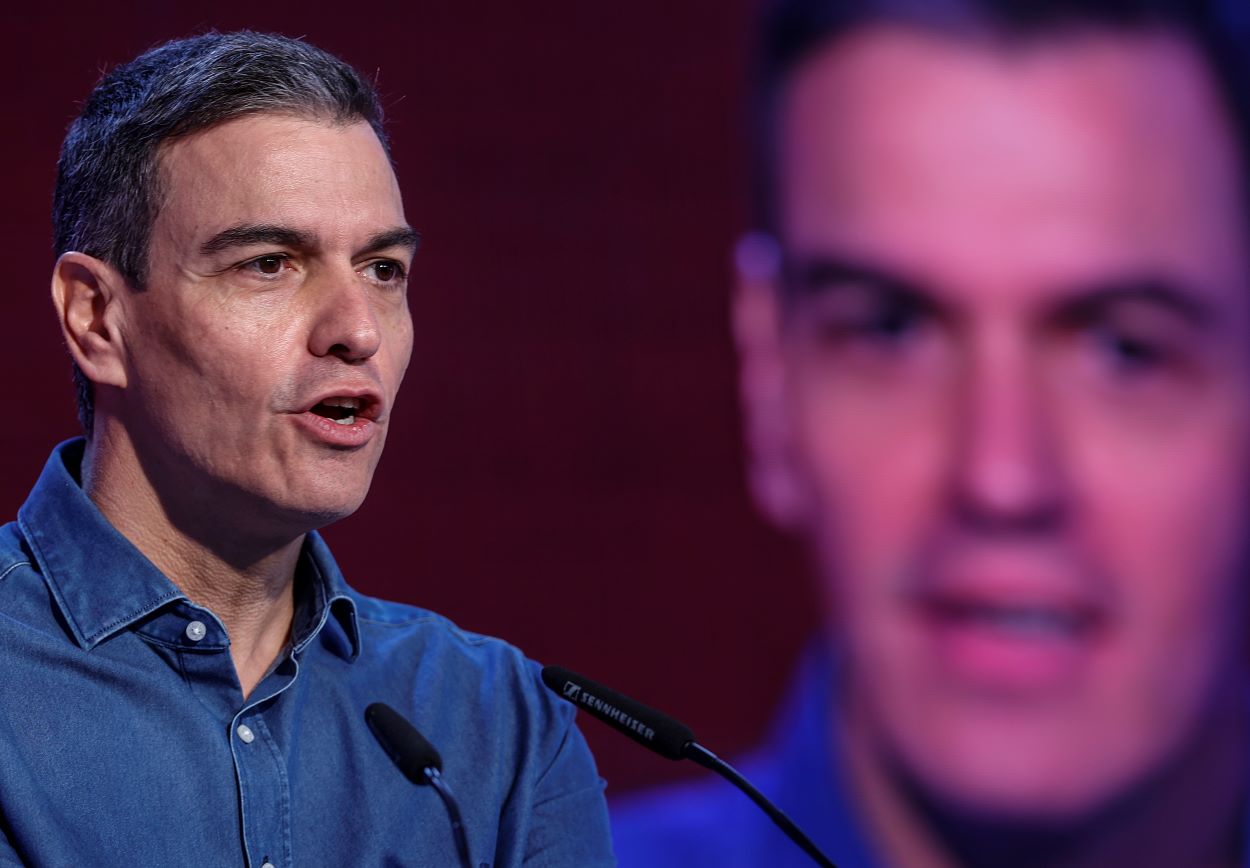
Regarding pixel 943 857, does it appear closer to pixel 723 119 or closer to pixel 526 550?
pixel 526 550

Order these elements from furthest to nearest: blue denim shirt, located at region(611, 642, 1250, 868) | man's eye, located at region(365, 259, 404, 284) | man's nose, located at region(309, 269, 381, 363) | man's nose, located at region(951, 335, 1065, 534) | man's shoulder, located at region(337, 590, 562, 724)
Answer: blue denim shirt, located at region(611, 642, 1250, 868) < man's nose, located at region(951, 335, 1065, 534) < man's shoulder, located at region(337, 590, 562, 724) < man's eye, located at region(365, 259, 404, 284) < man's nose, located at region(309, 269, 381, 363)

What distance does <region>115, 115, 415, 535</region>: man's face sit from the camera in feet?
4.86

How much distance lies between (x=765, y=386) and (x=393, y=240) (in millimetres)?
1126

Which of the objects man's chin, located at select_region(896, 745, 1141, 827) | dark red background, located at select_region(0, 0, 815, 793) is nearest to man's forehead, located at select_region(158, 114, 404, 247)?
dark red background, located at select_region(0, 0, 815, 793)

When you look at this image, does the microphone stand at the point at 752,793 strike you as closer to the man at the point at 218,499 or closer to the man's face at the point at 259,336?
the man at the point at 218,499

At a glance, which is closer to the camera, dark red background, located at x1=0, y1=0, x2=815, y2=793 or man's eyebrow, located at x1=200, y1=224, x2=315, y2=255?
man's eyebrow, located at x1=200, y1=224, x2=315, y2=255

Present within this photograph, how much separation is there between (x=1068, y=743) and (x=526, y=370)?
1.19 metres

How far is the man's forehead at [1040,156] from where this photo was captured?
90.7 inches

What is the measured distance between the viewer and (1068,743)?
7.70 feet

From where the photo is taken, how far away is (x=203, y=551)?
5.13 ft

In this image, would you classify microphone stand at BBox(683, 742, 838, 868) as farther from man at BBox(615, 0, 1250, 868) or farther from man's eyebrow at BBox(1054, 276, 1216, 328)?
man's eyebrow at BBox(1054, 276, 1216, 328)

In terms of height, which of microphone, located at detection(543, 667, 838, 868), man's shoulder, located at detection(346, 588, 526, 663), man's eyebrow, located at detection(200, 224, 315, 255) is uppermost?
man's eyebrow, located at detection(200, 224, 315, 255)

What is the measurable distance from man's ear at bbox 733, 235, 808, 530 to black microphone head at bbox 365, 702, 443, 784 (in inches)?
48.3

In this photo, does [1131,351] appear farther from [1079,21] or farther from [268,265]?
[268,265]
